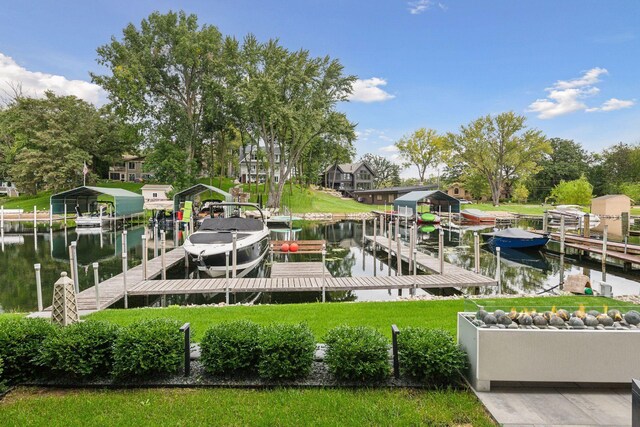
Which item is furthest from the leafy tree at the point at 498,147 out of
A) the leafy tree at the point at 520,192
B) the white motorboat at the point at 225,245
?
the white motorboat at the point at 225,245

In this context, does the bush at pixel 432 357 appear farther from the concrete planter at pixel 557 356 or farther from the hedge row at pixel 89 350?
the hedge row at pixel 89 350

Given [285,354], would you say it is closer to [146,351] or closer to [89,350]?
[146,351]

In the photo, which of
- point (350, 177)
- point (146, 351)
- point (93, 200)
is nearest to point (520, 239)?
point (146, 351)

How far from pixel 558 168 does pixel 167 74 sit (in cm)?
7051

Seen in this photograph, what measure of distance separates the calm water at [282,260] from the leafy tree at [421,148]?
49.5 metres

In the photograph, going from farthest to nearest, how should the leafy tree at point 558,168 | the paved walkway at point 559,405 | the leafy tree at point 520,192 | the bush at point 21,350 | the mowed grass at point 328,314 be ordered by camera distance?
1. the leafy tree at point 558,168
2. the leafy tree at point 520,192
3. the mowed grass at point 328,314
4. the bush at point 21,350
5. the paved walkway at point 559,405

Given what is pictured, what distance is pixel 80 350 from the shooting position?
4699 mm

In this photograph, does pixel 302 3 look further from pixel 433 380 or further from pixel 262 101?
pixel 433 380

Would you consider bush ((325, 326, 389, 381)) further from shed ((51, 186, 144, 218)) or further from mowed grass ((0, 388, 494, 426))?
shed ((51, 186, 144, 218))

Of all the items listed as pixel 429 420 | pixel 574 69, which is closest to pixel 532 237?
pixel 429 420

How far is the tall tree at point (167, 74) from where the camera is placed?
41531 mm

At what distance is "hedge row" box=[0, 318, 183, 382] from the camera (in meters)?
4.66

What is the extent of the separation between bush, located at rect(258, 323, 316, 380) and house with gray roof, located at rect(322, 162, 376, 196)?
7668cm

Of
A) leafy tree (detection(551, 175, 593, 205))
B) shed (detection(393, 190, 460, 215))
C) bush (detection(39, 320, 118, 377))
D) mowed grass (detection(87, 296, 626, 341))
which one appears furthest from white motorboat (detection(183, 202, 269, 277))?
leafy tree (detection(551, 175, 593, 205))
